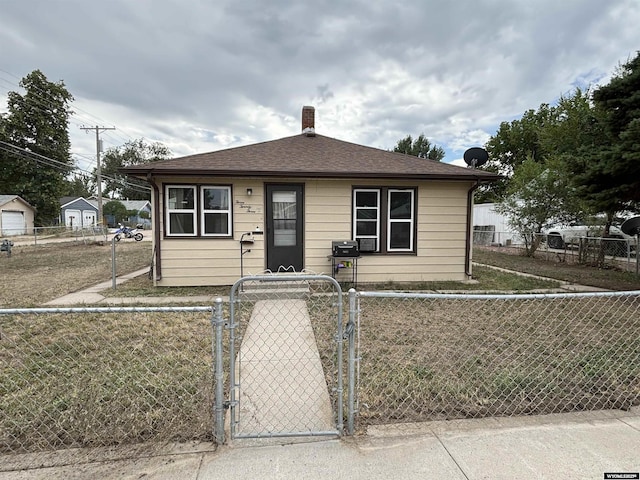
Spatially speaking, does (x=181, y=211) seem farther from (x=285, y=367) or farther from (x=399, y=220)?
(x=285, y=367)

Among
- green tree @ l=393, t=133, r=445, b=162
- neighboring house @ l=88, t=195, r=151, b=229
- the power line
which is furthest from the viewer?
neighboring house @ l=88, t=195, r=151, b=229

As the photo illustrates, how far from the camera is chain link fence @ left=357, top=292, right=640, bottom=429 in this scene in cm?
262

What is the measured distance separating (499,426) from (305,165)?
6158 mm

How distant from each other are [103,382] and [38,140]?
120 feet

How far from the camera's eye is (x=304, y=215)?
7512mm

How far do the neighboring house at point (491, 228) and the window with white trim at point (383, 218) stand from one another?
1289 centimetres

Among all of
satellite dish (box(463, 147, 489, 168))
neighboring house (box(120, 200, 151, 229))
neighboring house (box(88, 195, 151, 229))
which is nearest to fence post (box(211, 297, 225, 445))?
satellite dish (box(463, 147, 489, 168))

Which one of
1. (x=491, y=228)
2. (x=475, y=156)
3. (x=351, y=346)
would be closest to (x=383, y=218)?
(x=475, y=156)

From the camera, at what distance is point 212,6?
761 centimetres

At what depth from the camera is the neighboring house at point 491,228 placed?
19.6 m

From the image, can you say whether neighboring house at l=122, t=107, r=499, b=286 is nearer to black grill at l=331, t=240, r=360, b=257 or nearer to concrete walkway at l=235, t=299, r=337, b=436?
black grill at l=331, t=240, r=360, b=257

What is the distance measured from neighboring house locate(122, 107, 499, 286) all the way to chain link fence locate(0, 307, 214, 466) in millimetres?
2858

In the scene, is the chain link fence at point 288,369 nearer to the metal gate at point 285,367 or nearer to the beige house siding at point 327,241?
the metal gate at point 285,367

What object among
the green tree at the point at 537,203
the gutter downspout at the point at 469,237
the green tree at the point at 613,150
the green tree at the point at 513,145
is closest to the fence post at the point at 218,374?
the green tree at the point at 613,150
